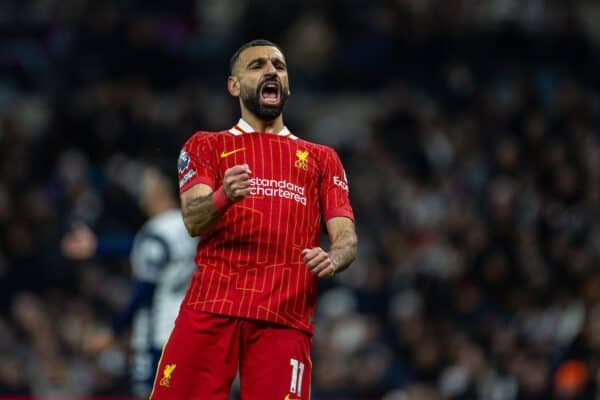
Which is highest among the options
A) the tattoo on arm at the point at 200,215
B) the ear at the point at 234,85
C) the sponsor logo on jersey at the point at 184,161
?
the ear at the point at 234,85

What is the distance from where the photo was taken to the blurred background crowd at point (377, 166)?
39.0 ft

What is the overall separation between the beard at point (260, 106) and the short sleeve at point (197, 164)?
255 mm

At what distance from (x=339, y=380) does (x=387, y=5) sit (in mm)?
6011

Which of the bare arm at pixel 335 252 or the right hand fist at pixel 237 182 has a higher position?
the right hand fist at pixel 237 182

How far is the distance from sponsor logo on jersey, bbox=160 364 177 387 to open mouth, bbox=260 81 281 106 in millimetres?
1292

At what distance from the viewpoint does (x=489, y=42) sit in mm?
15383

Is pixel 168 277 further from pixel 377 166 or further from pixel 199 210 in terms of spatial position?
pixel 377 166

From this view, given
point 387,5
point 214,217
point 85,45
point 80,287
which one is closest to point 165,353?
point 214,217

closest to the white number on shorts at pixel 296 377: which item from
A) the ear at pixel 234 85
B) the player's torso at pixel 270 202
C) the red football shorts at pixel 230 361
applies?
the red football shorts at pixel 230 361

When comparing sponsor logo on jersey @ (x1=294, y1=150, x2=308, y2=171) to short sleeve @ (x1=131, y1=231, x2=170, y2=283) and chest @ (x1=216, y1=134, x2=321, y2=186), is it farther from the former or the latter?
short sleeve @ (x1=131, y1=231, x2=170, y2=283)

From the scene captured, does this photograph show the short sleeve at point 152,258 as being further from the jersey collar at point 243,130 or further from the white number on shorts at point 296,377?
the white number on shorts at point 296,377

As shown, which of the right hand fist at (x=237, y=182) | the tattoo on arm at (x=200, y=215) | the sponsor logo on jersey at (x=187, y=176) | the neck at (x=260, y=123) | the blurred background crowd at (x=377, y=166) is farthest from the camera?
the blurred background crowd at (x=377, y=166)

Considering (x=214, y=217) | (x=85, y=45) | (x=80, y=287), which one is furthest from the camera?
(x=85, y=45)

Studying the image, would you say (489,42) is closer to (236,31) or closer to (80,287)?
(236,31)
